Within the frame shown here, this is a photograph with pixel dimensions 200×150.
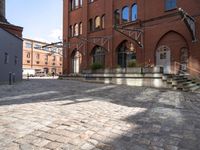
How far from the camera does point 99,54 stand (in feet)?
90.5

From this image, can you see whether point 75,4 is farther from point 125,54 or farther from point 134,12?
point 125,54

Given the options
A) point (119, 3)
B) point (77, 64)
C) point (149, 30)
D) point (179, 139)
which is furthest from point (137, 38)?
point (179, 139)

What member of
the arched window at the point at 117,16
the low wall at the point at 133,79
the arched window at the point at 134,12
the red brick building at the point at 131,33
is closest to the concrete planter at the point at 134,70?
the low wall at the point at 133,79

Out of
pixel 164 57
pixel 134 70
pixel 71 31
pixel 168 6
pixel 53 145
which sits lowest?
pixel 53 145

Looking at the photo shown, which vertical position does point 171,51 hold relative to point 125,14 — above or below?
below

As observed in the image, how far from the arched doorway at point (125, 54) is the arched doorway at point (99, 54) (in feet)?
7.28

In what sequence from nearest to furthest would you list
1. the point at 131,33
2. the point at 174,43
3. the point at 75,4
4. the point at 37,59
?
1. the point at 174,43
2. the point at 131,33
3. the point at 75,4
4. the point at 37,59

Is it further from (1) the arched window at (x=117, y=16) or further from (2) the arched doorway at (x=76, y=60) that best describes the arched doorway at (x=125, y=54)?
(2) the arched doorway at (x=76, y=60)

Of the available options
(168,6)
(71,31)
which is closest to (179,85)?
(168,6)

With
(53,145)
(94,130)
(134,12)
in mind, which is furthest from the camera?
(134,12)

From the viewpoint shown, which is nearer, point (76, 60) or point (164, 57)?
point (164, 57)

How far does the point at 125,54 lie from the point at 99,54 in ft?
13.6

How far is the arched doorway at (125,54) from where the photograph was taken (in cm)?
2361

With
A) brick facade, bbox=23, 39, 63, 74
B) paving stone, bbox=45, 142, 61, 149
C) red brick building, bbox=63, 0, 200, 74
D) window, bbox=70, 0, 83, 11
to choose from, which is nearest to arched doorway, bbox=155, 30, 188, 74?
red brick building, bbox=63, 0, 200, 74
